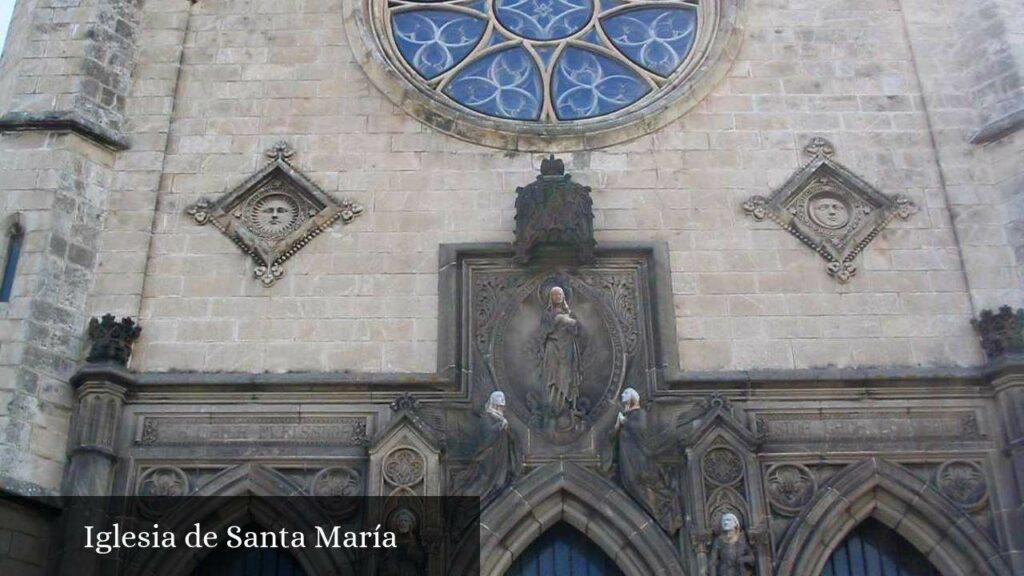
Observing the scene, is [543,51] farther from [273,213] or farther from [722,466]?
[722,466]

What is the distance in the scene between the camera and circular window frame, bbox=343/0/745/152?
44.8 feet

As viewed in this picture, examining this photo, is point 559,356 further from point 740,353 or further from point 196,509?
point 196,509

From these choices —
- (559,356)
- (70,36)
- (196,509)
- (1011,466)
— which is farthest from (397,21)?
(1011,466)

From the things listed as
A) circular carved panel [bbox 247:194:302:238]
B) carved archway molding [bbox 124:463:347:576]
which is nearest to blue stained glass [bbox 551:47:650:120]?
circular carved panel [bbox 247:194:302:238]

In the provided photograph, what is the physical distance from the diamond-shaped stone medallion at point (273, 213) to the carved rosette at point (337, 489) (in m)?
2.28

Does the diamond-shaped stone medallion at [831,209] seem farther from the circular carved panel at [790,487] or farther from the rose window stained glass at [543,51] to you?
the circular carved panel at [790,487]

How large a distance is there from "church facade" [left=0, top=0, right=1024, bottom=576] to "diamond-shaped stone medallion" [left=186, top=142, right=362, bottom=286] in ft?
0.14

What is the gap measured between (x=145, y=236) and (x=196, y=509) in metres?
3.12

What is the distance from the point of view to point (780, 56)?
566 inches

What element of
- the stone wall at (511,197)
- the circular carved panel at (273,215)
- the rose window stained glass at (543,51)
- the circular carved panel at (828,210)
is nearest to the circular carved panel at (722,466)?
the stone wall at (511,197)

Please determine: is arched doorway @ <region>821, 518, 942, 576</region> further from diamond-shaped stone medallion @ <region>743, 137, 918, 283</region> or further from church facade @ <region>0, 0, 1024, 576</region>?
diamond-shaped stone medallion @ <region>743, 137, 918, 283</region>

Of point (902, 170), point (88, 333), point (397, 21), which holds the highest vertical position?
point (397, 21)

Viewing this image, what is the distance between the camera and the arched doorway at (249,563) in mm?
11547

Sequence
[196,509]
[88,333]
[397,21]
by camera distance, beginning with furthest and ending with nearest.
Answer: [397,21] → [88,333] → [196,509]
